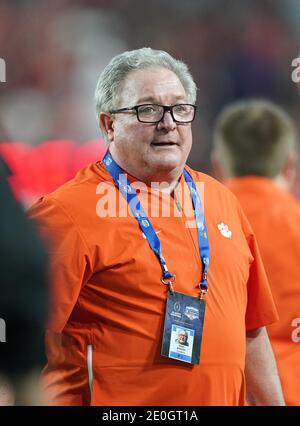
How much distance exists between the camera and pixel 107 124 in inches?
113

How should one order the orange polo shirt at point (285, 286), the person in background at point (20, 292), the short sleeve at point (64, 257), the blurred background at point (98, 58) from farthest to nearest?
the blurred background at point (98, 58), the orange polo shirt at point (285, 286), the short sleeve at point (64, 257), the person in background at point (20, 292)

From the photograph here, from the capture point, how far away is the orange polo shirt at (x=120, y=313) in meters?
2.60

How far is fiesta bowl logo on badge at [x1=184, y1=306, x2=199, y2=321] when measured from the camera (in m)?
2.60

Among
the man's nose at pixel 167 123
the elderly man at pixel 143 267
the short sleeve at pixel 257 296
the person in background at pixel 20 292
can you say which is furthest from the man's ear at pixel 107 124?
the person in background at pixel 20 292

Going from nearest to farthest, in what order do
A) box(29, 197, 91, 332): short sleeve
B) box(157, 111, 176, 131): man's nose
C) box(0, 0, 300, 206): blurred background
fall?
box(29, 197, 91, 332): short sleeve < box(157, 111, 176, 131): man's nose < box(0, 0, 300, 206): blurred background

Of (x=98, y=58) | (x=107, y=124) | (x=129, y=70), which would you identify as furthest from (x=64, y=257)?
(x=98, y=58)

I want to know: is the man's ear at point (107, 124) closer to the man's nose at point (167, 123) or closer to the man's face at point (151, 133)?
the man's face at point (151, 133)

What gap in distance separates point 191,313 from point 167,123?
584 millimetres

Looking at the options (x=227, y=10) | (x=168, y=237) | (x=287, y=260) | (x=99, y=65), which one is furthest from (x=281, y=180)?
(x=227, y=10)

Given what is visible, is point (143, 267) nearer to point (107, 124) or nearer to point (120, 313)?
point (120, 313)

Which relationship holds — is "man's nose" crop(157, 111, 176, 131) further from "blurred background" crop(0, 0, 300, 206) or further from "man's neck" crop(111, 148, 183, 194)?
"blurred background" crop(0, 0, 300, 206)

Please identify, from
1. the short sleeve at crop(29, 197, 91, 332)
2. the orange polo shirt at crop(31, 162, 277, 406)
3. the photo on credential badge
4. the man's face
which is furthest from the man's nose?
the photo on credential badge

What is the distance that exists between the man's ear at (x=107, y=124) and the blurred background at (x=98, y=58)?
1145 millimetres

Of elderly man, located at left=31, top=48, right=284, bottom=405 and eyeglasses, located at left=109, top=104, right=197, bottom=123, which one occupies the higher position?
eyeglasses, located at left=109, top=104, right=197, bottom=123
